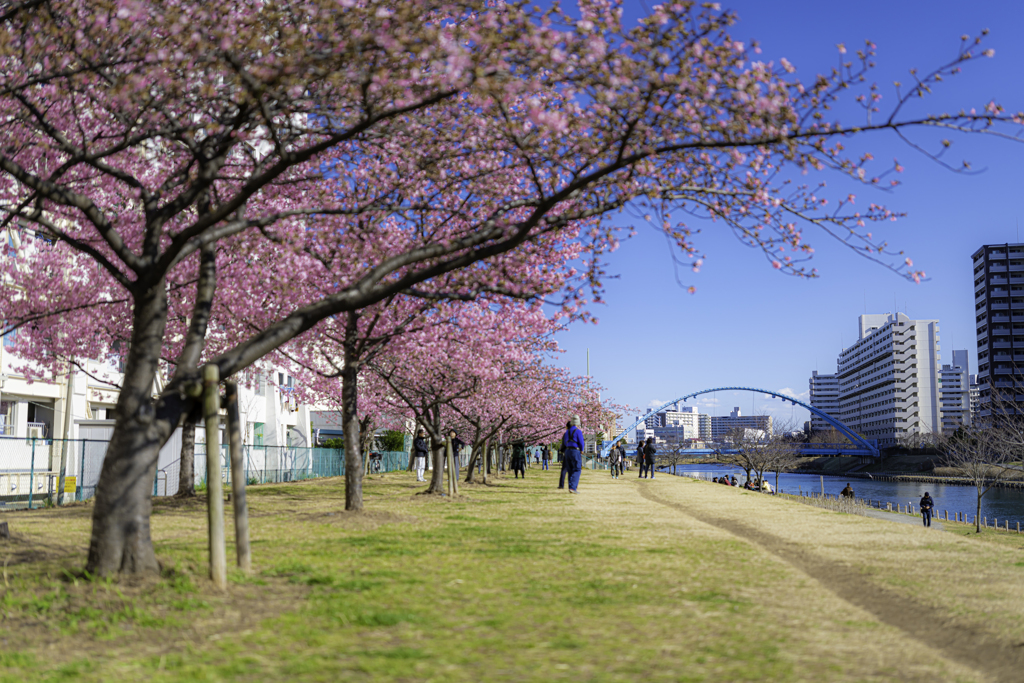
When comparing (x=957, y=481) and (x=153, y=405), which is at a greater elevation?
(x=153, y=405)

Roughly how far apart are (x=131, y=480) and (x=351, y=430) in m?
7.98

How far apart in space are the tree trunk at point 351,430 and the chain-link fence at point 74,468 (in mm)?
5721

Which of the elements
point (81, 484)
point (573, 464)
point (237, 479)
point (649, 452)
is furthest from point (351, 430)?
point (649, 452)

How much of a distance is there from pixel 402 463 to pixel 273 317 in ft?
161

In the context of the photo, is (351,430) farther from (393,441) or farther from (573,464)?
(393,441)

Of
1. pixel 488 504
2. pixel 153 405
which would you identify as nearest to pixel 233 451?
pixel 153 405

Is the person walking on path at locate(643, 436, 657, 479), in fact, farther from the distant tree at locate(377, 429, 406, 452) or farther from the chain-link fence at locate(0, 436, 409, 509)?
the distant tree at locate(377, 429, 406, 452)

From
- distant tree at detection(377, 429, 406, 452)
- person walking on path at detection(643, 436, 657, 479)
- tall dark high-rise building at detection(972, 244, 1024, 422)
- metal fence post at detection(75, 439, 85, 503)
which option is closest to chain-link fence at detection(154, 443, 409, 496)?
metal fence post at detection(75, 439, 85, 503)

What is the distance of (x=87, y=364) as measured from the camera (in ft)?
113

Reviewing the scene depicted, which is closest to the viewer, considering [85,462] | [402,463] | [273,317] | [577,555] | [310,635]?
[310,635]

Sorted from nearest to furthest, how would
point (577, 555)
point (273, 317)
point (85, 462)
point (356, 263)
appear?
1. point (577, 555)
2. point (356, 263)
3. point (273, 317)
4. point (85, 462)

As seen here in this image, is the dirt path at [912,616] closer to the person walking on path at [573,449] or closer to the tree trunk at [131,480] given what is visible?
the tree trunk at [131,480]

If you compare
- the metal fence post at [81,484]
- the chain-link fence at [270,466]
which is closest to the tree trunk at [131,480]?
the metal fence post at [81,484]

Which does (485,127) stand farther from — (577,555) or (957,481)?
(957,481)
